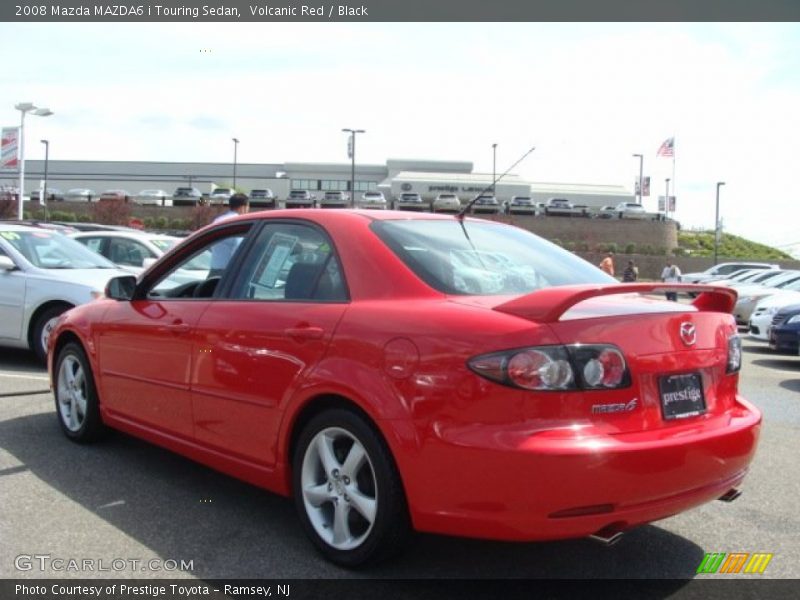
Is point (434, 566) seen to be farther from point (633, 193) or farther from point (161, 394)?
point (633, 193)

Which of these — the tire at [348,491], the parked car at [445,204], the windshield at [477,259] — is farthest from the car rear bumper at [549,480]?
the parked car at [445,204]

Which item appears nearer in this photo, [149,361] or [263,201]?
[149,361]

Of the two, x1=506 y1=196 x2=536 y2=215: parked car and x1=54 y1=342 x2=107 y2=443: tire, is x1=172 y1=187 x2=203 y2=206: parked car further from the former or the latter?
x1=54 y1=342 x2=107 y2=443: tire

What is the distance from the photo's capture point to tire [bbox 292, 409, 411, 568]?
327 centimetres

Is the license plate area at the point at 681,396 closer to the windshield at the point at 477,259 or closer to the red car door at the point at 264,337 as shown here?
the windshield at the point at 477,259

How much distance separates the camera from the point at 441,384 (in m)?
3.10

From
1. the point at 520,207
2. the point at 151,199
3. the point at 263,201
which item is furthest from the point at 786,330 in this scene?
the point at 151,199

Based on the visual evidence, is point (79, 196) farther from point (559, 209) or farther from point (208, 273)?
point (208, 273)

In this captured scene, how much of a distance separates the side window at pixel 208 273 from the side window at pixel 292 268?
0.22 meters

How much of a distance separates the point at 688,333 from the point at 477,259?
3.36 ft

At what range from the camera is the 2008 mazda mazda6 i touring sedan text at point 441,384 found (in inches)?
117

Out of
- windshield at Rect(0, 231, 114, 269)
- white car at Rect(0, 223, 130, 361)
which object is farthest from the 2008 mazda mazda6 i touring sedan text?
windshield at Rect(0, 231, 114, 269)

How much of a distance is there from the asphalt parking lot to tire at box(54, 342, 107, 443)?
0.35ft

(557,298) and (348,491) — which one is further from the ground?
(557,298)
